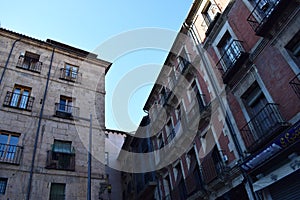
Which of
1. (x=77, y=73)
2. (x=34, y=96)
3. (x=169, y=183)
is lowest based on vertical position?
(x=169, y=183)

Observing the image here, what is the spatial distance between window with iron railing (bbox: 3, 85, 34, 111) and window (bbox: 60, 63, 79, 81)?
9.10 ft

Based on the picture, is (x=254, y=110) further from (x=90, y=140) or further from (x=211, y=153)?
(x=90, y=140)

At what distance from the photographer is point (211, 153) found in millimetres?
11930

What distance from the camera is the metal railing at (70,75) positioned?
681 inches

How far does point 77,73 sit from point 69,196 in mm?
9132

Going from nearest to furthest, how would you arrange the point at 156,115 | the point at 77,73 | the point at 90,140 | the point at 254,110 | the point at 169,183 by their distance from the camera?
the point at 254,110 → the point at 90,140 → the point at 169,183 → the point at 77,73 → the point at 156,115

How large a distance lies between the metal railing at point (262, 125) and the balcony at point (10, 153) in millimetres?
11076

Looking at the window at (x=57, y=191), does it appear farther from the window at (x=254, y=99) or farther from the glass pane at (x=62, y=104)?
the window at (x=254, y=99)

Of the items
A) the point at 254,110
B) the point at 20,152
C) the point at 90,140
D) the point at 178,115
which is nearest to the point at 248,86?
the point at 254,110

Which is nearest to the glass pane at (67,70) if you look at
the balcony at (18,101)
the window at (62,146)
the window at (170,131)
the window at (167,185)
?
the balcony at (18,101)

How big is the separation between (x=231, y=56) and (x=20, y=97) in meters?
12.5

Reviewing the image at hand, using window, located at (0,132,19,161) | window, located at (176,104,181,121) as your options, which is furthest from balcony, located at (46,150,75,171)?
window, located at (176,104,181,121)

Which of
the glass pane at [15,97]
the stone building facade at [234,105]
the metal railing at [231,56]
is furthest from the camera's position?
the glass pane at [15,97]

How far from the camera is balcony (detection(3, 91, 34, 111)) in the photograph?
14070 millimetres
